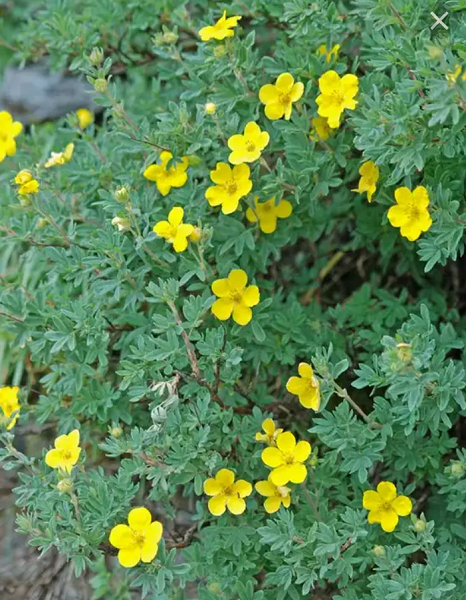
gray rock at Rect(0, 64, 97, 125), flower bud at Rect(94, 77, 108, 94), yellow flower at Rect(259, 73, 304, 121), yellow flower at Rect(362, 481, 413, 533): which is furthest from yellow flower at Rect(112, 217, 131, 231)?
gray rock at Rect(0, 64, 97, 125)

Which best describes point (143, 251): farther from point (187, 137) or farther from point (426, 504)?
point (426, 504)

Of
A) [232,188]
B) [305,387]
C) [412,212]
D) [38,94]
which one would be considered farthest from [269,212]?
[38,94]

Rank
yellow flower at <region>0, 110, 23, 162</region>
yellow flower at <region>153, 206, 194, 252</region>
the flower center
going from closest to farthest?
yellow flower at <region>153, 206, 194, 252</region> → the flower center → yellow flower at <region>0, 110, 23, 162</region>

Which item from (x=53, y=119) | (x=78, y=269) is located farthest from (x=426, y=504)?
(x=53, y=119)

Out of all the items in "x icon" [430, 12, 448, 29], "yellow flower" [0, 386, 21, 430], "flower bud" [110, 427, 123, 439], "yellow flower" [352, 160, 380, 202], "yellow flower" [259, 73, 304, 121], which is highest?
"x icon" [430, 12, 448, 29]

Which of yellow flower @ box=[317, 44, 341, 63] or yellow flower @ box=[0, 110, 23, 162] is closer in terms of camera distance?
yellow flower @ box=[317, 44, 341, 63]

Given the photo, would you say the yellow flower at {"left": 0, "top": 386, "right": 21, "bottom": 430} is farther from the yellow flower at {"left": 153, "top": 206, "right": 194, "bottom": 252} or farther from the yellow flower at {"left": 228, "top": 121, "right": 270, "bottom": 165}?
the yellow flower at {"left": 228, "top": 121, "right": 270, "bottom": 165}

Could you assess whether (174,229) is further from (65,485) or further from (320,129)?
(65,485)
